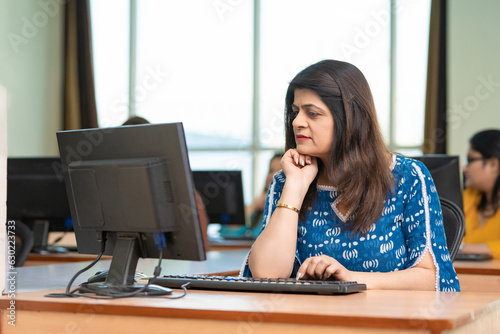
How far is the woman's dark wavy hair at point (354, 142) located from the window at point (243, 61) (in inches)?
152

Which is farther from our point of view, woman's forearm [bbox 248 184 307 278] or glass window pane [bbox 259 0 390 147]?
glass window pane [bbox 259 0 390 147]

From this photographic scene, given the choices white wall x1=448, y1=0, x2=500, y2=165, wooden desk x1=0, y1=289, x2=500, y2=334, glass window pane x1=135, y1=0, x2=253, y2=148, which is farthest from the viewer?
glass window pane x1=135, y1=0, x2=253, y2=148

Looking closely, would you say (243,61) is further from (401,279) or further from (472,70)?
(401,279)

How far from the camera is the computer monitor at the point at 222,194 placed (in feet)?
11.9

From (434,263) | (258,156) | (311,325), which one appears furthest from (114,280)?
(258,156)

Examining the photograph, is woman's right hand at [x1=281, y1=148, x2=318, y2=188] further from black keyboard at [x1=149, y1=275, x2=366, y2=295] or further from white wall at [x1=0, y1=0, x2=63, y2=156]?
white wall at [x1=0, y1=0, x2=63, y2=156]

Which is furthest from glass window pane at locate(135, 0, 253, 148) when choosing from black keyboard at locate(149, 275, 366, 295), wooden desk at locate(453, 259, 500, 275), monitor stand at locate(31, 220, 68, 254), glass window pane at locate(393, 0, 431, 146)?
black keyboard at locate(149, 275, 366, 295)

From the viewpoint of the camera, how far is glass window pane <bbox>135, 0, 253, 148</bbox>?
20.8ft

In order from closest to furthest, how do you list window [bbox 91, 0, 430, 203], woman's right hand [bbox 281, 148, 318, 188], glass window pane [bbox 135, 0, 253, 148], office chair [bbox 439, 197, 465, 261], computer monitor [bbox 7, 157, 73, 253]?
woman's right hand [bbox 281, 148, 318, 188]
office chair [bbox 439, 197, 465, 261]
computer monitor [bbox 7, 157, 73, 253]
window [bbox 91, 0, 430, 203]
glass window pane [bbox 135, 0, 253, 148]

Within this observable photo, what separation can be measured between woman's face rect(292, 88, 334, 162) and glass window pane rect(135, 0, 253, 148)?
4.46m

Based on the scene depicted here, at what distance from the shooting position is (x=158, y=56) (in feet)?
21.9

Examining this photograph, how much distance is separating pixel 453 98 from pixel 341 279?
4.13m

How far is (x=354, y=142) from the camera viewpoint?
6.19 feet

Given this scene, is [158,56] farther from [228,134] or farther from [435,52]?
[435,52]
